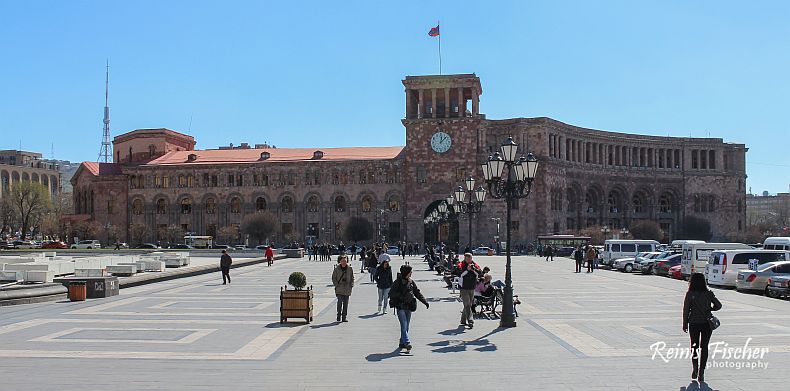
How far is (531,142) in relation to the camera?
95938 millimetres

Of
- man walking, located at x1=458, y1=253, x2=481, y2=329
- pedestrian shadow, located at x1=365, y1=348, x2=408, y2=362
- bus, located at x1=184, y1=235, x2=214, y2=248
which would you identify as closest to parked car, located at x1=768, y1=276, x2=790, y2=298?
man walking, located at x1=458, y1=253, x2=481, y2=329

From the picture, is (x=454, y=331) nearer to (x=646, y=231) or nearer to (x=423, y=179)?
(x=423, y=179)

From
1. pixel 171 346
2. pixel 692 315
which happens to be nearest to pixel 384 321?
pixel 171 346

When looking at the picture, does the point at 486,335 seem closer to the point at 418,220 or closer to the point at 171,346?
the point at 171,346

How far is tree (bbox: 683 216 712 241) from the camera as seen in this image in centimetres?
10700

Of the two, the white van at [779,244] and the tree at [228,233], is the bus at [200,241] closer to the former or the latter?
the tree at [228,233]

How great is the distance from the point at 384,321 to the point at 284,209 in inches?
3290

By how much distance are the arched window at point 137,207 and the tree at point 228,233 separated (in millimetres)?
13281

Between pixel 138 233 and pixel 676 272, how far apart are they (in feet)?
261

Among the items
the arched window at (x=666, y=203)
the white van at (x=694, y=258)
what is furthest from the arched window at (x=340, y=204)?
the white van at (x=694, y=258)

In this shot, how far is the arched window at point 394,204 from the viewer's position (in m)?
97.0

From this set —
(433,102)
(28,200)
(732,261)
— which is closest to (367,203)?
(433,102)

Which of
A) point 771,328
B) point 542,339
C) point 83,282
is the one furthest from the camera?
point 83,282

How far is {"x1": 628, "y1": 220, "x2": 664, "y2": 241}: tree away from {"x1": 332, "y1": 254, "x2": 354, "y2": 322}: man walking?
8474 cm
